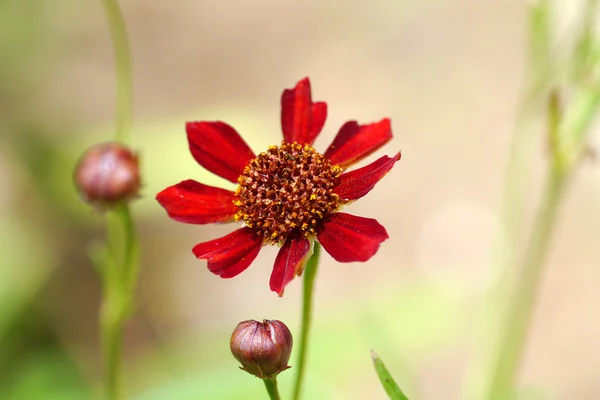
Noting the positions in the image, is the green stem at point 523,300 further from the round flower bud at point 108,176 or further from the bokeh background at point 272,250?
the round flower bud at point 108,176

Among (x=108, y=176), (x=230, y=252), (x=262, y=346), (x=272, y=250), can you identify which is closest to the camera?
(x=262, y=346)

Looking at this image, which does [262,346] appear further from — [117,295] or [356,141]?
[117,295]

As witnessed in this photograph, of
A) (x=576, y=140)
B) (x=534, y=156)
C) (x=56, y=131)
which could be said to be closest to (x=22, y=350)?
(x=56, y=131)

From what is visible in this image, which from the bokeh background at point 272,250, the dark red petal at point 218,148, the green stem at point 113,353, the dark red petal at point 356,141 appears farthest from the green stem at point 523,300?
the green stem at point 113,353

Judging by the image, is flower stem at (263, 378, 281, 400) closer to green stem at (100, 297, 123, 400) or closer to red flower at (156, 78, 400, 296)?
red flower at (156, 78, 400, 296)

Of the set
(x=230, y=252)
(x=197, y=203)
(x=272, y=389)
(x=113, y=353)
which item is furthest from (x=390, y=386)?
(x=113, y=353)

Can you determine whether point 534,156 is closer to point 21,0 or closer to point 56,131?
point 56,131
